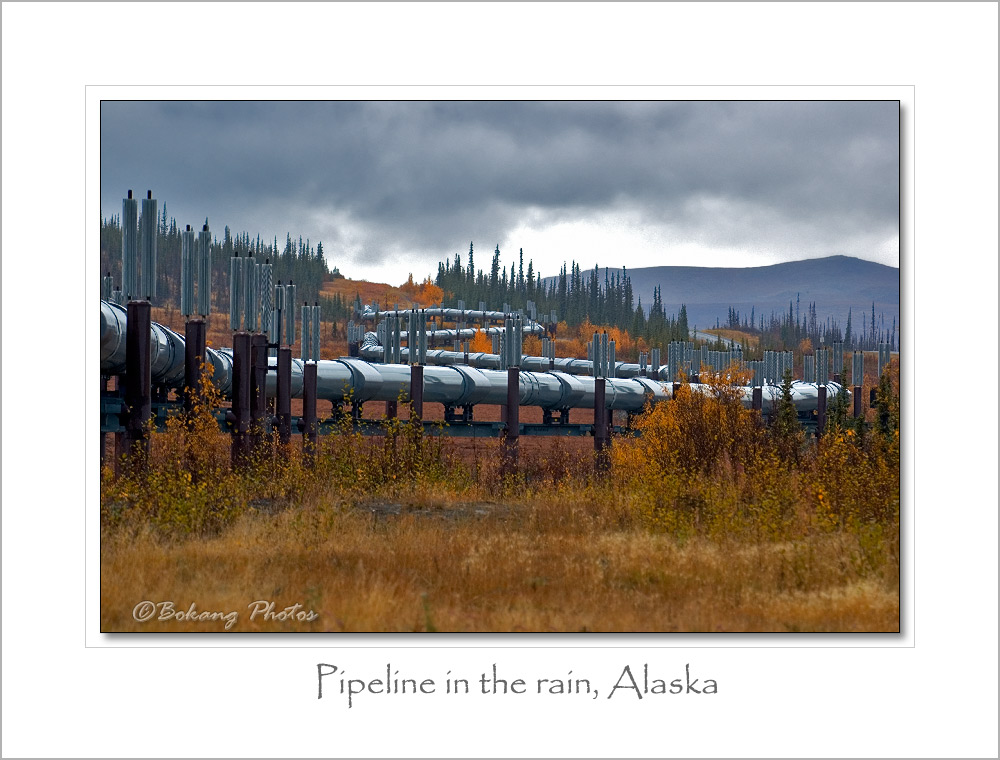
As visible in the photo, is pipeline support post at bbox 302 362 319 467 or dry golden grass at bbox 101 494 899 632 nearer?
dry golden grass at bbox 101 494 899 632

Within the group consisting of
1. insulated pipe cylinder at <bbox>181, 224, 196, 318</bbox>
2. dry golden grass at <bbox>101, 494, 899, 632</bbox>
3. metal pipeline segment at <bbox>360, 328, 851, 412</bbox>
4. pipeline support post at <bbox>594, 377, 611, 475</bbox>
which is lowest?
dry golden grass at <bbox>101, 494, 899, 632</bbox>

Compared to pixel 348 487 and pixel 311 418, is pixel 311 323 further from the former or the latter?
Answer: pixel 348 487

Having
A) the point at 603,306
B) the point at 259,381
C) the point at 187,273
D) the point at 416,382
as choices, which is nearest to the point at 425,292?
the point at 603,306

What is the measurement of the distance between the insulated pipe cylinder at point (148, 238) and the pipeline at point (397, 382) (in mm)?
721

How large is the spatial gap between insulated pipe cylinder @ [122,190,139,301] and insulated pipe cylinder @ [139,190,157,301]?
0.22 feet

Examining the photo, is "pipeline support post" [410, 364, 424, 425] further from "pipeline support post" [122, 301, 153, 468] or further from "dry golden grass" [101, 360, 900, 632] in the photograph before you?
"pipeline support post" [122, 301, 153, 468]

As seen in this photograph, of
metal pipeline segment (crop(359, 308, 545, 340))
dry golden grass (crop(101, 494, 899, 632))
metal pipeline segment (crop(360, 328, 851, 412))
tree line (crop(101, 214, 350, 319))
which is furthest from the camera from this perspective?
metal pipeline segment (crop(359, 308, 545, 340))

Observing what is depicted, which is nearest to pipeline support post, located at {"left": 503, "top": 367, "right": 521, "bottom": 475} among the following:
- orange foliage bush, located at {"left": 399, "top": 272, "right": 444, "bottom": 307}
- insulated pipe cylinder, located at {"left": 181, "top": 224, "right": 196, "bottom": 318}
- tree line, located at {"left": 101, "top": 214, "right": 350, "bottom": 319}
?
tree line, located at {"left": 101, "top": 214, "right": 350, "bottom": 319}

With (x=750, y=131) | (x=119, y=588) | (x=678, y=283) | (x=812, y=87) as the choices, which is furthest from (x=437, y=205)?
(x=678, y=283)

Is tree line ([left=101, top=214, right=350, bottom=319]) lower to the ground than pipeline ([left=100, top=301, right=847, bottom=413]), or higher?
higher

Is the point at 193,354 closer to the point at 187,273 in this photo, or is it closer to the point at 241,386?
the point at 241,386

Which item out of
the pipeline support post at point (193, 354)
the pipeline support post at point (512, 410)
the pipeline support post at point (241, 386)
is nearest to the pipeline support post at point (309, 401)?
the pipeline support post at point (241, 386)

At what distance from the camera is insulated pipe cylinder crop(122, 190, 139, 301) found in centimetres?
1074

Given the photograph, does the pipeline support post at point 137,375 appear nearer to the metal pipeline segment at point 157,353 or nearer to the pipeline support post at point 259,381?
the metal pipeline segment at point 157,353
